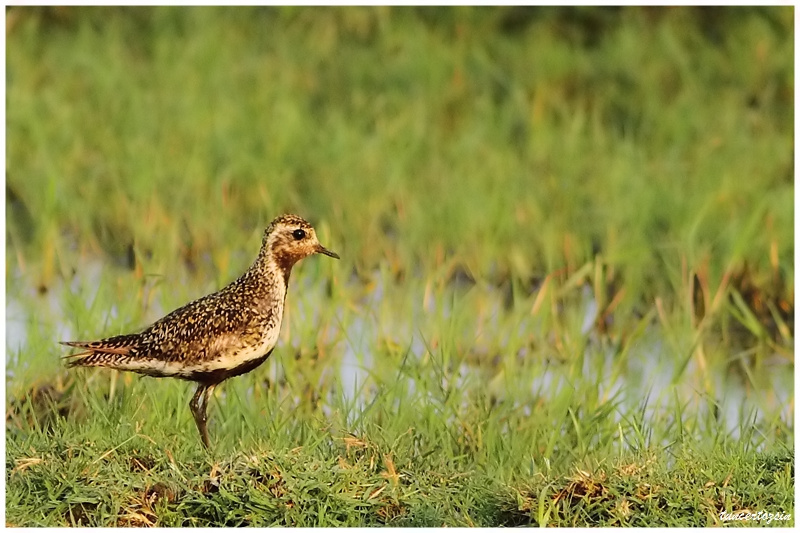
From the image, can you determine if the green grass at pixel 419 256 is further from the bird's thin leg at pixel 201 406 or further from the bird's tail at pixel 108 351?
the bird's tail at pixel 108 351

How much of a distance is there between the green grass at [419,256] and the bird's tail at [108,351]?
0.20 metres

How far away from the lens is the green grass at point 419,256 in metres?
5.04

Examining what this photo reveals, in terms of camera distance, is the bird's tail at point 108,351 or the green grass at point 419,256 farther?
the bird's tail at point 108,351

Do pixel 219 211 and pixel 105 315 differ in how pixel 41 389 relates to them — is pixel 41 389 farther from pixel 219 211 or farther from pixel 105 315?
pixel 219 211

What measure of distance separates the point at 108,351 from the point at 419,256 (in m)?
2.06

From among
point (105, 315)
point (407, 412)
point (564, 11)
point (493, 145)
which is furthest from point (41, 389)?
point (564, 11)

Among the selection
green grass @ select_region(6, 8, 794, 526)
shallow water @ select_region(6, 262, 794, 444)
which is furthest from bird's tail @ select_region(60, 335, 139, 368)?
shallow water @ select_region(6, 262, 794, 444)

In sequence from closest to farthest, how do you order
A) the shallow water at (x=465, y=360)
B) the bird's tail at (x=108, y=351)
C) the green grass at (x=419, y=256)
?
the green grass at (x=419, y=256) < the bird's tail at (x=108, y=351) < the shallow water at (x=465, y=360)

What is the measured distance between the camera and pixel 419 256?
6.87 metres

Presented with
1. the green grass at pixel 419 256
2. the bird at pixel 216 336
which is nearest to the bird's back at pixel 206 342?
the bird at pixel 216 336

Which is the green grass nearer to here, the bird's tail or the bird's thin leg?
the bird's thin leg

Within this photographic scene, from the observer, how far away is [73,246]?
22.5 feet

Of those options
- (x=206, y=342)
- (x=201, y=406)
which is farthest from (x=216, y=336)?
(x=201, y=406)

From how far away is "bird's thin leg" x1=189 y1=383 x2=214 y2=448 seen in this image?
5133mm
